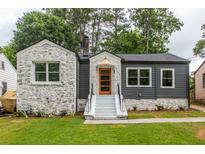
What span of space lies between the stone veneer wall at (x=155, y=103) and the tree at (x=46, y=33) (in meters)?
14.0

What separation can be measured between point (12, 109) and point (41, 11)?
20.0 m

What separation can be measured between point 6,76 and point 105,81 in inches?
319

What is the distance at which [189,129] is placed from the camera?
12016mm

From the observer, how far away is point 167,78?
2100cm

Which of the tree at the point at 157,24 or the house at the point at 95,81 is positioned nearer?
the house at the point at 95,81

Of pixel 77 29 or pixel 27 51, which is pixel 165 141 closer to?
pixel 27 51

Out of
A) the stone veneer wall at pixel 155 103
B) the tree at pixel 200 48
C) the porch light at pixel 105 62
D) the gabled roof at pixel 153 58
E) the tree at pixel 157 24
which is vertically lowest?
the stone veneer wall at pixel 155 103

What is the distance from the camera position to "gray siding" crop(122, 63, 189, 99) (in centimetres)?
2066

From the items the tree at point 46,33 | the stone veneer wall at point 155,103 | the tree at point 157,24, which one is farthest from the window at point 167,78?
the tree at point 46,33

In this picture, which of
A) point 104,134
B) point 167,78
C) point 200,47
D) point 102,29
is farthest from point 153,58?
point 102,29

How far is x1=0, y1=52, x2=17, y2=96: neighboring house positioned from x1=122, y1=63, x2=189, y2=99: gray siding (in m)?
8.65

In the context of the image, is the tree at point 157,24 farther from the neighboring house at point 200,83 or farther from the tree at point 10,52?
the tree at point 10,52

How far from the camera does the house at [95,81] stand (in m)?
18.1

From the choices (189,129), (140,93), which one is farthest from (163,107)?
(189,129)
